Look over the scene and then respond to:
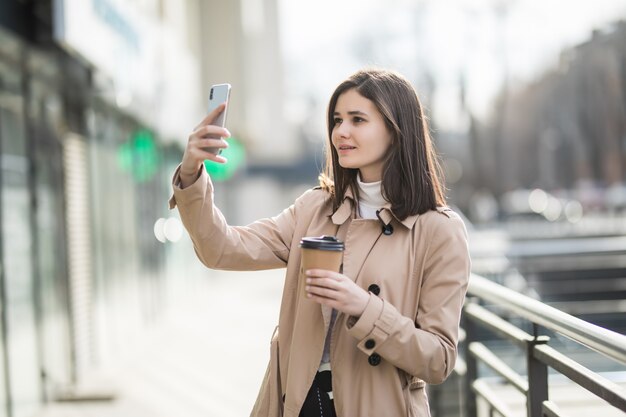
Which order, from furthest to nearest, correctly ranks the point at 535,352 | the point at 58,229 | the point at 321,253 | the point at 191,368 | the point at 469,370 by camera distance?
the point at 191,368 → the point at 58,229 → the point at 469,370 → the point at 535,352 → the point at 321,253

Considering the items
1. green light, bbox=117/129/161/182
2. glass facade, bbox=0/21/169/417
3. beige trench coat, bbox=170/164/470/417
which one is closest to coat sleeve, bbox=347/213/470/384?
beige trench coat, bbox=170/164/470/417

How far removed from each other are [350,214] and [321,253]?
0.40m

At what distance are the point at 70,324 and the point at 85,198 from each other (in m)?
1.46

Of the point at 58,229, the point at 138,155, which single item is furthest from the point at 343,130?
the point at 138,155

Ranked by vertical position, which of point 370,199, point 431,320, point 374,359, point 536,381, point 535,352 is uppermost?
point 370,199

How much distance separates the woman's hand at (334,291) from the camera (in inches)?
72.9

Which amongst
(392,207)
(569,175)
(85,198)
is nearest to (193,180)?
(392,207)

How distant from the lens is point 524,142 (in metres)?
32.0

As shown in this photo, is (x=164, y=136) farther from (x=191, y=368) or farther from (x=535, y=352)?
(x=535, y=352)

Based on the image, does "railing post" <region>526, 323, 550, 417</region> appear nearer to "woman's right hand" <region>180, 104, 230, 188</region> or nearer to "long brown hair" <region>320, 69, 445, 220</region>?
"long brown hair" <region>320, 69, 445, 220</region>

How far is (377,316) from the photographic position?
1.92 meters

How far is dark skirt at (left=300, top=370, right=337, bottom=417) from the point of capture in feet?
6.86

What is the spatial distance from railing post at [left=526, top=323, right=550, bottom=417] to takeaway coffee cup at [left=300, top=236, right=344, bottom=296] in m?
1.20

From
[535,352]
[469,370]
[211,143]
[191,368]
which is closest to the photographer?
[211,143]
